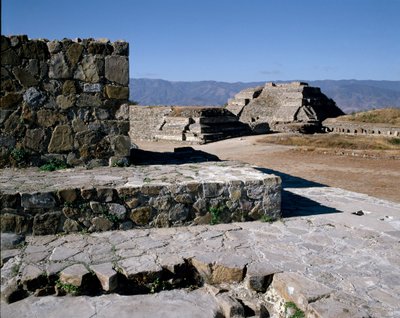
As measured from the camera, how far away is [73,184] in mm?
5004

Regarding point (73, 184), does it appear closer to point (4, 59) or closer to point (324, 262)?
point (4, 59)

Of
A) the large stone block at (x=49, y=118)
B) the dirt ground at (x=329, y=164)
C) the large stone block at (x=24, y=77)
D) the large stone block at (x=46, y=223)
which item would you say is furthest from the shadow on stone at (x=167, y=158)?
the dirt ground at (x=329, y=164)

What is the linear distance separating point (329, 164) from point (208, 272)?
31.8 feet

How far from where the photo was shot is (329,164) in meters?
12.8

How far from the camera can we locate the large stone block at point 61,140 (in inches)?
242

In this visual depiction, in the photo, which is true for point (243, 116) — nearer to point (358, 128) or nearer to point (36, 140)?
point (358, 128)

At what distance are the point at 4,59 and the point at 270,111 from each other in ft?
86.6

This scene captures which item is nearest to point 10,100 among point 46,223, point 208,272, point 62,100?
point 62,100

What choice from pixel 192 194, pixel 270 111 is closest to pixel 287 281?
pixel 192 194

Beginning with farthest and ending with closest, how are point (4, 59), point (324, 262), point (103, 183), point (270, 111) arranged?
1. point (270, 111)
2. point (4, 59)
3. point (103, 183)
4. point (324, 262)

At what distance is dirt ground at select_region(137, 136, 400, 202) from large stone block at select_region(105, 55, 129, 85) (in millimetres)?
5390

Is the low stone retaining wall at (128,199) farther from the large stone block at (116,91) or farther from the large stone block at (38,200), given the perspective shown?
the large stone block at (116,91)

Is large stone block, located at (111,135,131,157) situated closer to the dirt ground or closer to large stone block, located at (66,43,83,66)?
large stone block, located at (66,43,83,66)

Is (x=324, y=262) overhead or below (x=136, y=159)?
below
